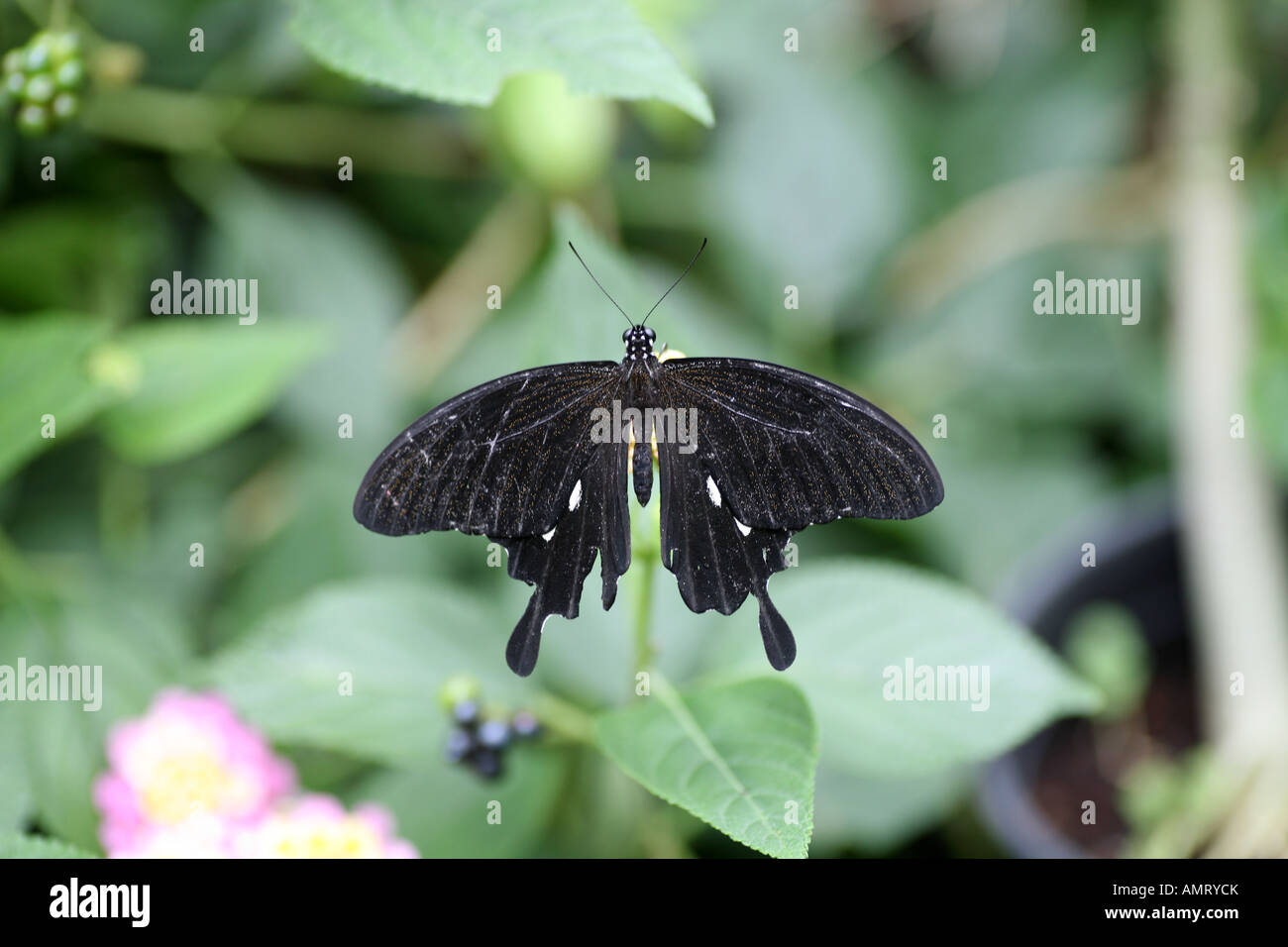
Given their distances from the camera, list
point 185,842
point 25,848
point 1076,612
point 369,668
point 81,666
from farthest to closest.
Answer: point 1076,612 → point 81,666 → point 369,668 → point 185,842 → point 25,848

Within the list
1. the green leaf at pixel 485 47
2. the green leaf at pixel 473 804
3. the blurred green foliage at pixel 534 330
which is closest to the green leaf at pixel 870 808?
the blurred green foliage at pixel 534 330

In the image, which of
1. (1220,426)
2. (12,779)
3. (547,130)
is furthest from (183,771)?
(1220,426)

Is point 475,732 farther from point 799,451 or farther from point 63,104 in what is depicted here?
point 63,104

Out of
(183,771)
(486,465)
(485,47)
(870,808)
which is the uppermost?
(485,47)

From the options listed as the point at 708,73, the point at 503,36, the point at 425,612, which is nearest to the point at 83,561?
the point at 425,612

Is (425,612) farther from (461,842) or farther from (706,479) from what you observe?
(706,479)

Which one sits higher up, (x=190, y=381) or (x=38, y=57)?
(x=38, y=57)
